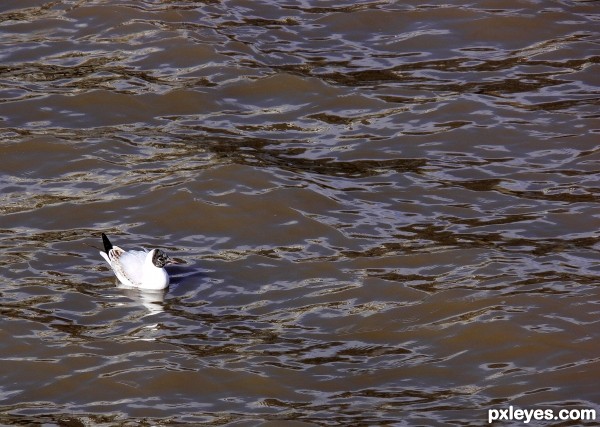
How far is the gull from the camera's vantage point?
9812 millimetres

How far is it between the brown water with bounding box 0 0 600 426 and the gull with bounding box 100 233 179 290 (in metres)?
0.13

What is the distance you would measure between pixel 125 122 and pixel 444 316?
15.6 feet

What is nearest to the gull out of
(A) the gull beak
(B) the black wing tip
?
(A) the gull beak

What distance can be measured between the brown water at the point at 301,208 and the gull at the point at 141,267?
0.13m

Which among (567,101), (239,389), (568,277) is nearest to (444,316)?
(568,277)

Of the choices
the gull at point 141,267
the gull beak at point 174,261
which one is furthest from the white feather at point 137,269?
the gull beak at point 174,261

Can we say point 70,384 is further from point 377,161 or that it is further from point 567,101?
point 567,101

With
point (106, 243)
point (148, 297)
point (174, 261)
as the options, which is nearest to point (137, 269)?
point (148, 297)

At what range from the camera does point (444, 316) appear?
943 centimetres

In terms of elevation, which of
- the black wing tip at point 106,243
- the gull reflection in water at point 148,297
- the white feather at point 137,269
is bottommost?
the gull reflection in water at point 148,297

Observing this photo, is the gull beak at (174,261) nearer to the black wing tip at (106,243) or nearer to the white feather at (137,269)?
the white feather at (137,269)

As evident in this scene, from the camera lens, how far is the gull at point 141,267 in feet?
32.2

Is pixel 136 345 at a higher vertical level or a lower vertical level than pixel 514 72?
lower

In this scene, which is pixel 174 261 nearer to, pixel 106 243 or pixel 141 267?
pixel 141 267
